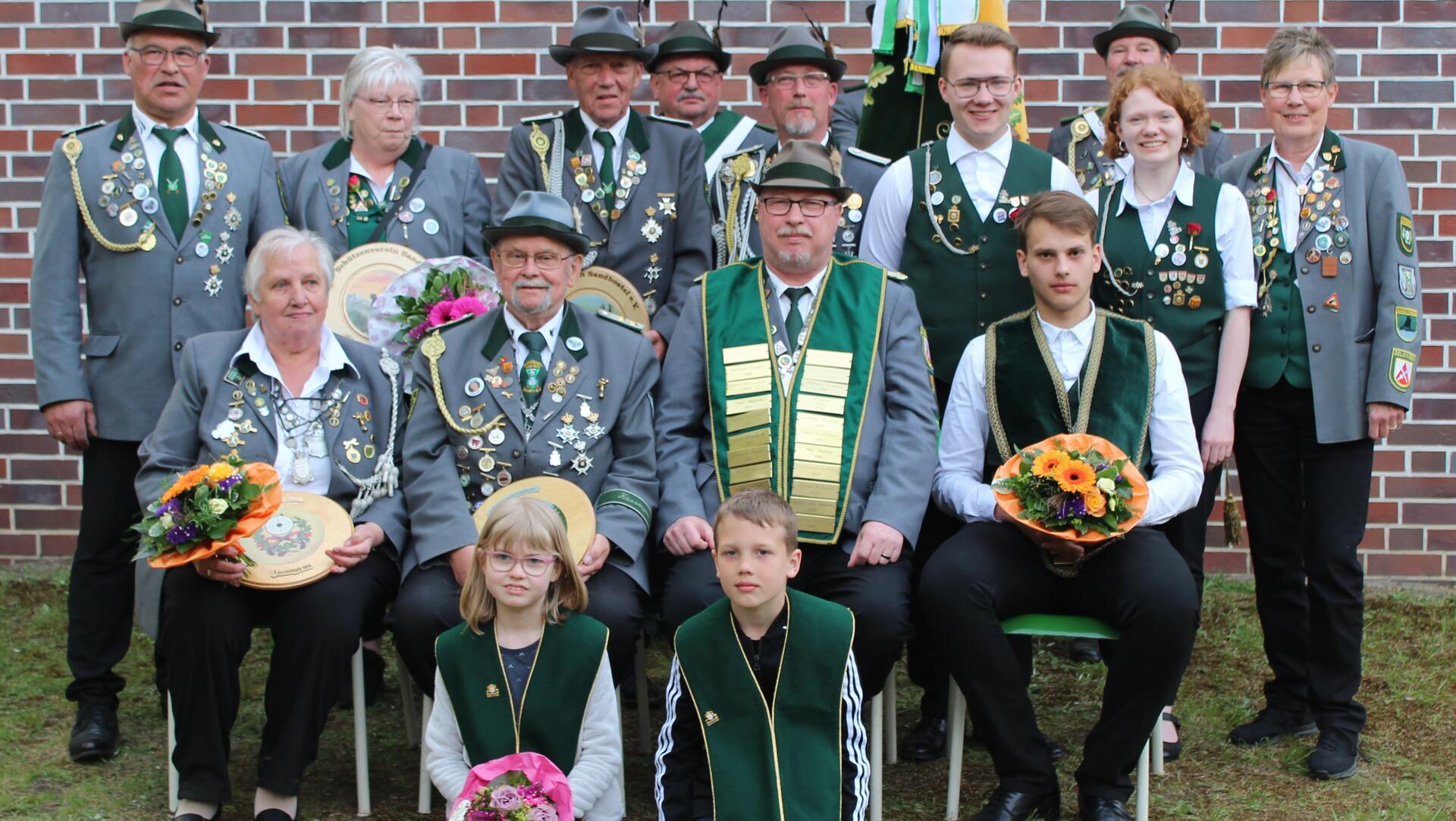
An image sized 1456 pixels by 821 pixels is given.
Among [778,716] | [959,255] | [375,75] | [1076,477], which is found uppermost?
[375,75]

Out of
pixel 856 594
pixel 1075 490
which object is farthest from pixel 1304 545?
pixel 856 594

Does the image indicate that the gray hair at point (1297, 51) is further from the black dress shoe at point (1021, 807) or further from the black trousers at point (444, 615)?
the black trousers at point (444, 615)

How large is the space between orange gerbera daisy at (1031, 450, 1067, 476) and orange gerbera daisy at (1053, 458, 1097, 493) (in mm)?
16

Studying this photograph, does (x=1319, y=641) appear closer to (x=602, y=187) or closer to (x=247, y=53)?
(x=602, y=187)

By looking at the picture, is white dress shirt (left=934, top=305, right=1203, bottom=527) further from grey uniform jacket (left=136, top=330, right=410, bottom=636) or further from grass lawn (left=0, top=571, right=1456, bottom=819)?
grey uniform jacket (left=136, top=330, right=410, bottom=636)

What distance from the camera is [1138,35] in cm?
566

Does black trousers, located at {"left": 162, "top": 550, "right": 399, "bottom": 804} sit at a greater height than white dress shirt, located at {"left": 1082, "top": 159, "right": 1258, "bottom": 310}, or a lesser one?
lesser

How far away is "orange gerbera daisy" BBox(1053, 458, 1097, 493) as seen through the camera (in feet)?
13.1

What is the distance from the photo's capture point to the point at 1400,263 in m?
4.62

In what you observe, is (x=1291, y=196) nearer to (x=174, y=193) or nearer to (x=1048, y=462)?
(x=1048, y=462)

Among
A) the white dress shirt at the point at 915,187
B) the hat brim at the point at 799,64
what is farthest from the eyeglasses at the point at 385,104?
the white dress shirt at the point at 915,187

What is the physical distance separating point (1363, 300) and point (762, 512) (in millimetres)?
2112

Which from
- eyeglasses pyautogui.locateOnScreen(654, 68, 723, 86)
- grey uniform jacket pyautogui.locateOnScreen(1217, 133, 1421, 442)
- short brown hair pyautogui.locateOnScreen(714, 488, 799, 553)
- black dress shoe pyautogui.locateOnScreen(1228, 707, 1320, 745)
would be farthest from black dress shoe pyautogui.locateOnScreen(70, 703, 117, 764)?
grey uniform jacket pyautogui.locateOnScreen(1217, 133, 1421, 442)

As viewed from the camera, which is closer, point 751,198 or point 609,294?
point 609,294
